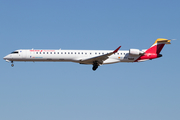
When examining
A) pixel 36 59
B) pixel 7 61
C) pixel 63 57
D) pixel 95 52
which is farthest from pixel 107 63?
pixel 7 61

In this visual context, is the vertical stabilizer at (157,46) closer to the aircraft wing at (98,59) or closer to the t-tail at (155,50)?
the t-tail at (155,50)

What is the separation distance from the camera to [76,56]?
1743 inches

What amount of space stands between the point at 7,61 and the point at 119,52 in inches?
609

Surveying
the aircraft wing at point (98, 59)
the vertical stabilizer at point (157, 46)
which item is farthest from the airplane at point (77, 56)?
the vertical stabilizer at point (157, 46)

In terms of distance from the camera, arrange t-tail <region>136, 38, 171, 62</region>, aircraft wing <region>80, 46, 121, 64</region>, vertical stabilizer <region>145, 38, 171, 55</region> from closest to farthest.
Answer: aircraft wing <region>80, 46, 121, 64</region>
t-tail <region>136, 38, 171, 62</region>
vertical stabilizer <region>145, 38, 171, 55</region>

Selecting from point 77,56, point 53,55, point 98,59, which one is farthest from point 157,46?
point 53,55

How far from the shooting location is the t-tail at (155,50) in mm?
46406

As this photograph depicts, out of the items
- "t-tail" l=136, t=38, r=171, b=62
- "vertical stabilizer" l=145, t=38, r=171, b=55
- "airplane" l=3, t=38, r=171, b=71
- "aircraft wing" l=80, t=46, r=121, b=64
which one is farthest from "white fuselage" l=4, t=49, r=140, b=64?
"vertical stabilizer" l=145, t=38, r=171, b=55

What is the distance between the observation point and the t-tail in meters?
46.4

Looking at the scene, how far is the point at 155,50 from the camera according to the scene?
47.1 metres

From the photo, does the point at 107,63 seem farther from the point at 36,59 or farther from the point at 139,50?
the point at 36,59

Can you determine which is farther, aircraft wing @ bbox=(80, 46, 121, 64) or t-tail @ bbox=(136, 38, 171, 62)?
t-tail @ bbox=(136, 38, 171, 62)

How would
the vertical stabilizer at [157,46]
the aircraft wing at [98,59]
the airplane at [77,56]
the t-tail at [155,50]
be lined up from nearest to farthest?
the aircraft wing at [98,59]
the airplane at [77,56]
the t-tail at [155,50]
the vertical stabilizer at [157,46]

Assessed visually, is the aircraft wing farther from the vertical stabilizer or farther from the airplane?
the vertical stabilizer
